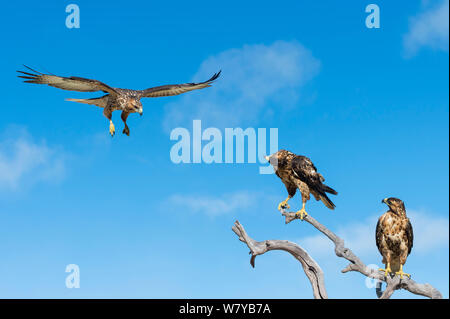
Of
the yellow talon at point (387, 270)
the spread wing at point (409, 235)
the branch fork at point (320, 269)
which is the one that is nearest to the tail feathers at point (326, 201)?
the branch fork at point (320, 269)

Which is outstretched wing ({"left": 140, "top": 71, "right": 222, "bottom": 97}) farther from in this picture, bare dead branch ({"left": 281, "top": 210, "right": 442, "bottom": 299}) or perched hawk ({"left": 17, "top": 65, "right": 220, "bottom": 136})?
bare dead branch ({"left": 281, "top": 210, "right": 442, "bottom": 299})

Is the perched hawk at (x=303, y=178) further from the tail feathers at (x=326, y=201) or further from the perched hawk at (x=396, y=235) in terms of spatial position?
the perched hawk at (x=396, y=235)

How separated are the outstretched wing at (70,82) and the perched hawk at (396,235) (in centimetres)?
762

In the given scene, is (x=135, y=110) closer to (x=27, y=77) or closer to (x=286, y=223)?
(x=27, y=77)

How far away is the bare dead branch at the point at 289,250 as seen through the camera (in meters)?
10.5

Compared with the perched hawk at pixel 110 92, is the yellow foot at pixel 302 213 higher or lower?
lower

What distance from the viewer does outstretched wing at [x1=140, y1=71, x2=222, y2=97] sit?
14164mm

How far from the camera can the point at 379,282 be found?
411 inches

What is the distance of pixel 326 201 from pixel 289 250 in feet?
5.53

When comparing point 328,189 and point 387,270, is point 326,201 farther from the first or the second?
point 387,270

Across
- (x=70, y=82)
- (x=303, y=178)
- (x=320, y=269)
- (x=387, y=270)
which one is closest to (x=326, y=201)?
(x=303, y=178)
